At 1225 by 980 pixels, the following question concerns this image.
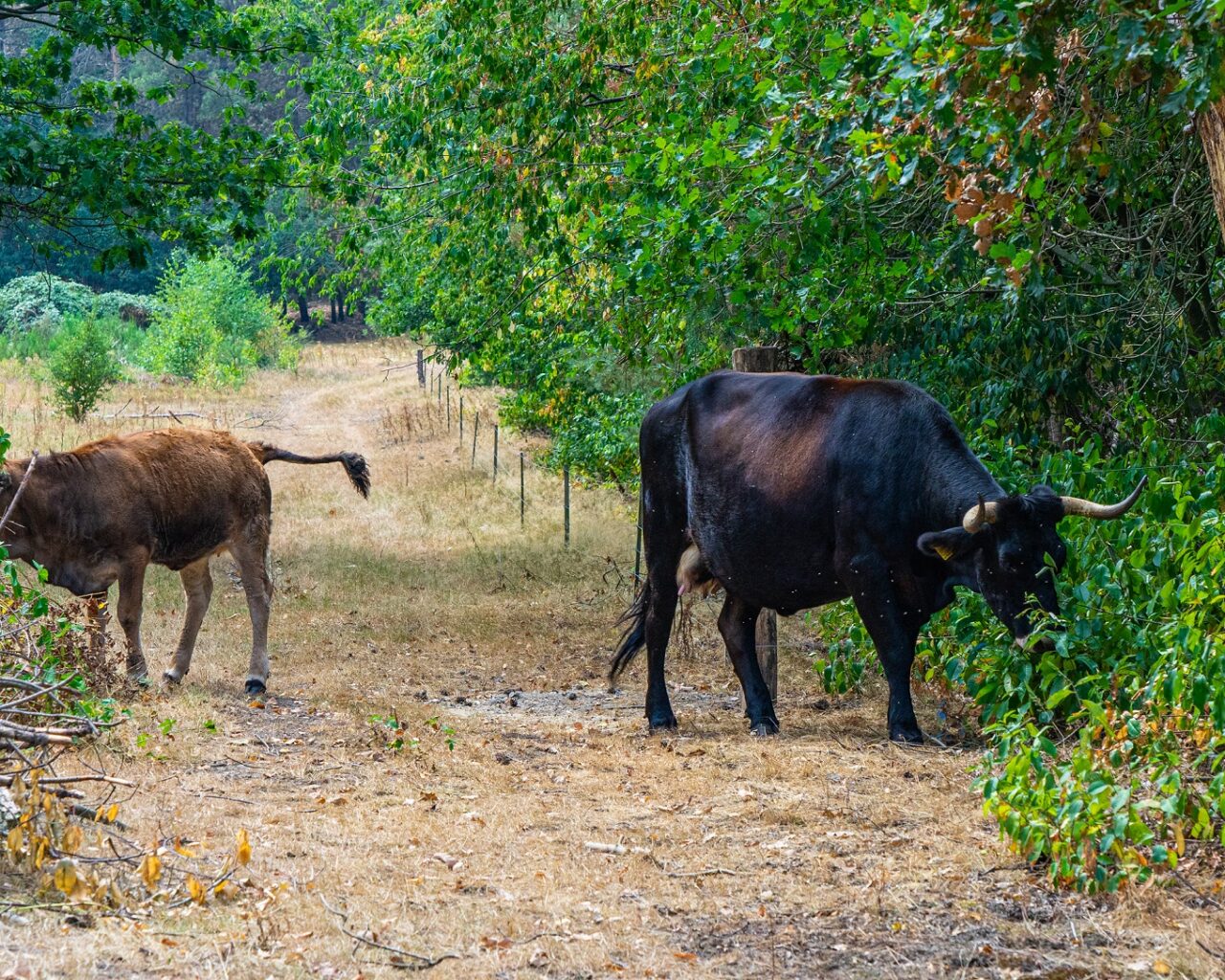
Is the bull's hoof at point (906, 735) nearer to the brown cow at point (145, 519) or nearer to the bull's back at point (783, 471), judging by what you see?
the bull's back at point (783, 471)

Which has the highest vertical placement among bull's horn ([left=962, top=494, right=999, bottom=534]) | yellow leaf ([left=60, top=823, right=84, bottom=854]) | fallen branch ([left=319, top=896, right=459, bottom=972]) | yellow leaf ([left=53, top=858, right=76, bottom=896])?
bull's horn ([left=962, top=494, right=999, bottom=534])

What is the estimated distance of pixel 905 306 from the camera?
34.2ft

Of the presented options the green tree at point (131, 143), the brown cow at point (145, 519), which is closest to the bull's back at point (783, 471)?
the brown cow at point (145, 519)

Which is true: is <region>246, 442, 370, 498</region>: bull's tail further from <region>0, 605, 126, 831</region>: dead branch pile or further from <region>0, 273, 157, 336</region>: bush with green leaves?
<region>0, 273, 157, 336</region>: bush with green leaves

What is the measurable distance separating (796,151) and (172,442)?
5.27m

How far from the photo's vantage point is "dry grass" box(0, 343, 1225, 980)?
15.4ft

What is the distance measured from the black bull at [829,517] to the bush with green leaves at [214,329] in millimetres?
34026

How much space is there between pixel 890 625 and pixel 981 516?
44.4 inches

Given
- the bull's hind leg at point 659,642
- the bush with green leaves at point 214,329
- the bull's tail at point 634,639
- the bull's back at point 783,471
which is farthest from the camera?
the bush with green leaves at point 214,329

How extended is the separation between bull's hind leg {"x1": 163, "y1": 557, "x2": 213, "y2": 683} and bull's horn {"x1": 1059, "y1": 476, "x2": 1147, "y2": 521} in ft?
20.5

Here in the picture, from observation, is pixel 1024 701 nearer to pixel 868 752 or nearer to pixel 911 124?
pixel 868 752

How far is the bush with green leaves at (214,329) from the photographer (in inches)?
1785

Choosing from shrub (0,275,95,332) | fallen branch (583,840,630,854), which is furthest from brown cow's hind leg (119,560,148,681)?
shrub (0,275,95,332)

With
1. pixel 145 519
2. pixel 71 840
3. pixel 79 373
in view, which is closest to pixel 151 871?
pixel 71 840
